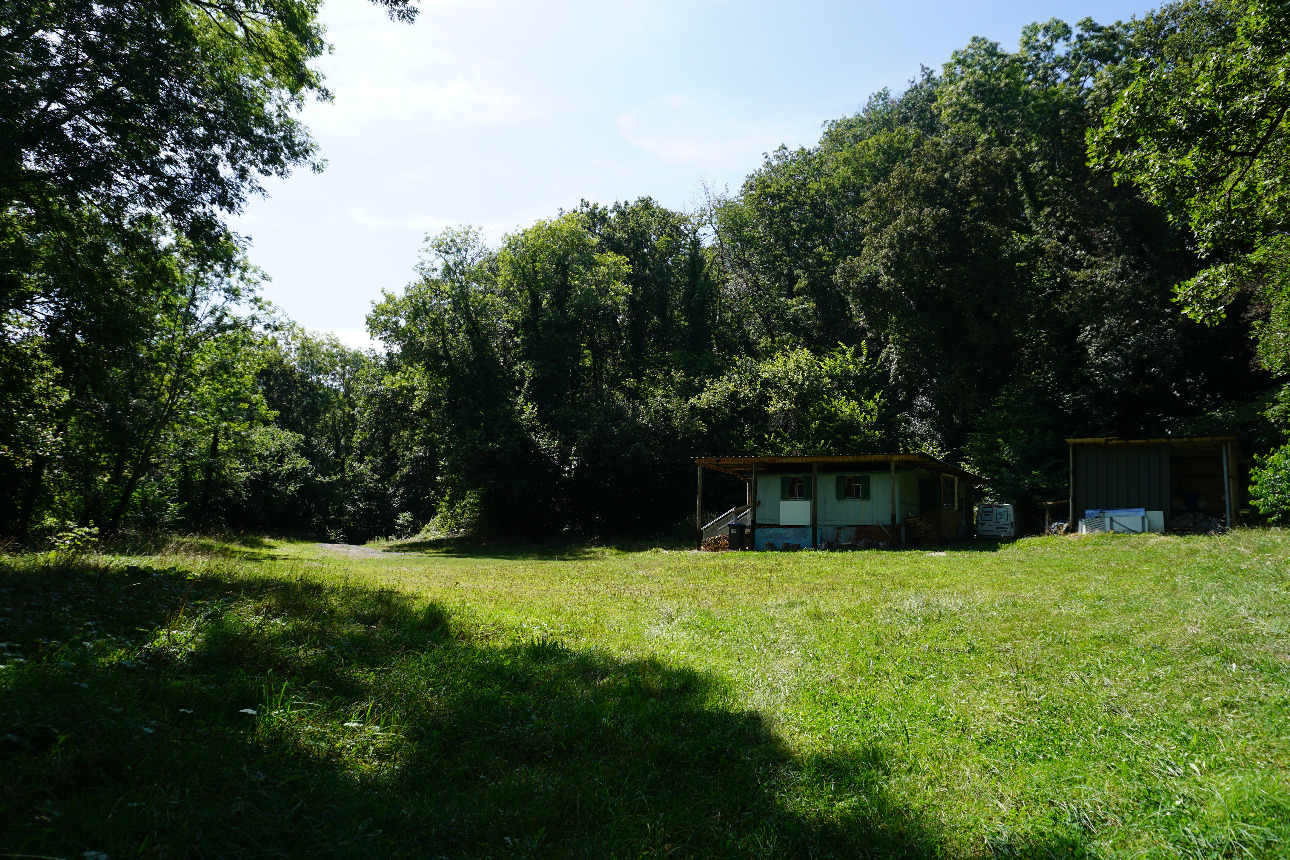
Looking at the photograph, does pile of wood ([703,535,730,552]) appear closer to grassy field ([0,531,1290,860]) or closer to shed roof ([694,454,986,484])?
shed roof ([694,454,986,484])

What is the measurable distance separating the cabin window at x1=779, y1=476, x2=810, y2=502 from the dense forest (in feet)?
22.7

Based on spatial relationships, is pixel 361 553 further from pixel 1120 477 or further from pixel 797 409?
pixel 1120 477

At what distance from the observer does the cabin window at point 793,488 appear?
2439 cm

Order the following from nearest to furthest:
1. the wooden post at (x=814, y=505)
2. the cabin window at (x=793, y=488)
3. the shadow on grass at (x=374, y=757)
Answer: the shadow on grass at (x=374, y=757) → the wooden post at (x=814, y=505) → the cabin window at (x=793, y=488)

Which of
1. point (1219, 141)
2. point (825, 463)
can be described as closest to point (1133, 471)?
point (825, 463)

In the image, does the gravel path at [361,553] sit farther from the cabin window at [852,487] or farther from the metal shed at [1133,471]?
the metal shed at [1133,471]

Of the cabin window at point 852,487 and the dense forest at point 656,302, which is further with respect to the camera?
the cabin window at point 852,487

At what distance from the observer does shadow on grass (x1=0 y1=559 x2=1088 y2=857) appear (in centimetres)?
325

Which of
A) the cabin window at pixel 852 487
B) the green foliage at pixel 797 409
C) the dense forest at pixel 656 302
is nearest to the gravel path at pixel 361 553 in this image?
the dense forest at pixel 656 302

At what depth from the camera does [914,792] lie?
3.91 metres

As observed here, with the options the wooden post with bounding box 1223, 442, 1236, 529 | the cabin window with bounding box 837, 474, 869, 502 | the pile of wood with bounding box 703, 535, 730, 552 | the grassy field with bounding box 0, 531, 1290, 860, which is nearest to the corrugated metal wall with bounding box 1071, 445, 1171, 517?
the wooden post with bounding box 1223, 442, 1236, 529

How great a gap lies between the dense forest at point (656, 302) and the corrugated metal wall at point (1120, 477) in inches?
119

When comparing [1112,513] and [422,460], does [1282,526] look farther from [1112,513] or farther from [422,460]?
[422,460]

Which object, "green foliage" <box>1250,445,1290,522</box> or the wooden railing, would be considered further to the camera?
the wooden railing
